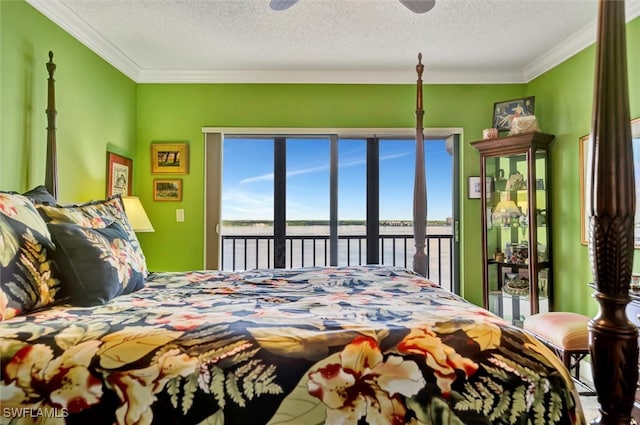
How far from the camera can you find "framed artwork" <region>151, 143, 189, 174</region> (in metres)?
3.73

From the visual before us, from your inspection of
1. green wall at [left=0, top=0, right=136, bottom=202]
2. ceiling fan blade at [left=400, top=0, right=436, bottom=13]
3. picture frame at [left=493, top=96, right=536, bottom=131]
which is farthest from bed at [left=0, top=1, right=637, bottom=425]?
picture frame at [left=493, top=96, right=536, bottom=131]

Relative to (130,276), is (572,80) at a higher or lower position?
higher

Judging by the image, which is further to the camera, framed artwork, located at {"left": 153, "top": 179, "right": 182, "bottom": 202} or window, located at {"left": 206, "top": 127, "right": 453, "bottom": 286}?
window, located at {"left": 206, "top": 127, "right": 453, "bottom": 286}

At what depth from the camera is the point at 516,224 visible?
3379mm

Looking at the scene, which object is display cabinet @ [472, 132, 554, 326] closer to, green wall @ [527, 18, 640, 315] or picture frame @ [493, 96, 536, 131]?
green wall @ [527, 18, 640, 315]

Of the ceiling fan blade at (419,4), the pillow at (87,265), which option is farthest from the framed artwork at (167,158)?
the ceiling fan blade at (419,4)

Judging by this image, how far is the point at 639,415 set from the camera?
2.03m

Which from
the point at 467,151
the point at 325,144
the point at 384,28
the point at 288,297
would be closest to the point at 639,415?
the point at 288,297

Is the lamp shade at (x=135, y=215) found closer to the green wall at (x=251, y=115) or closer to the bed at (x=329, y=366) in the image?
the green wall at (x=251, y=115)

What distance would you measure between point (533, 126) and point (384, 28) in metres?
1.52

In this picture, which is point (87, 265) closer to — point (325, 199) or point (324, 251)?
point (325, 199)

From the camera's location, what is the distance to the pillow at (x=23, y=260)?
1.22 meters

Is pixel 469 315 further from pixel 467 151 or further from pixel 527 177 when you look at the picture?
pixel 467 151

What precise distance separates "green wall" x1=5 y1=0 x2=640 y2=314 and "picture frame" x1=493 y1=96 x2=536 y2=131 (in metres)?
0.20
